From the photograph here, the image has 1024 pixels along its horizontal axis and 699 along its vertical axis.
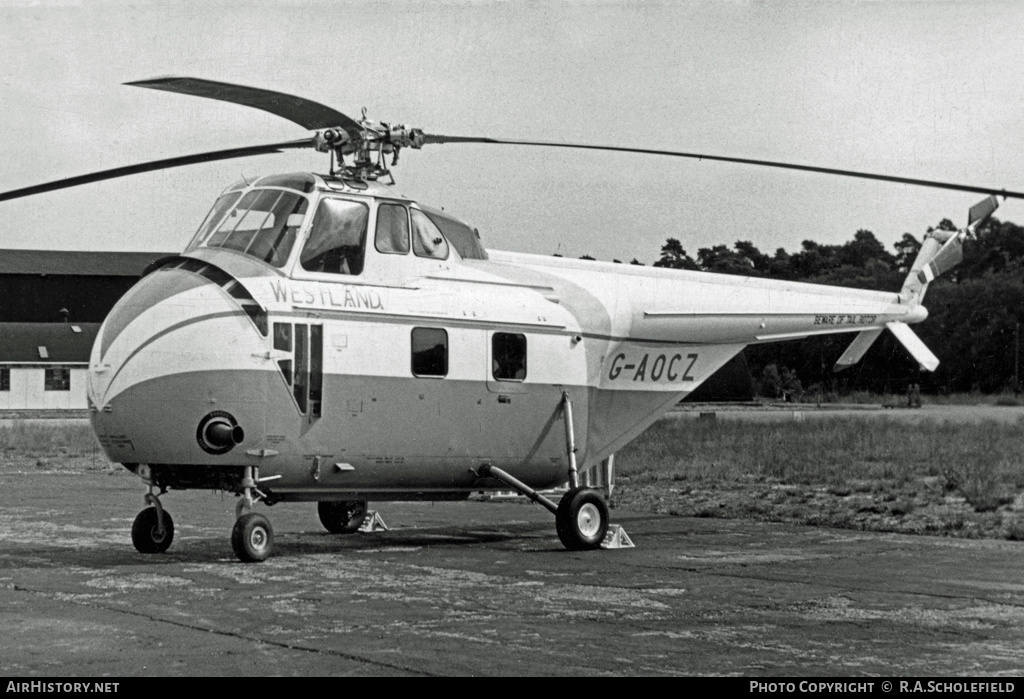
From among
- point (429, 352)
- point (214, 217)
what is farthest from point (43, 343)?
point (429, 352)

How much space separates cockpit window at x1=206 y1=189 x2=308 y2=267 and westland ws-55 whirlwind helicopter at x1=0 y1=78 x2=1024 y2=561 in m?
0.02

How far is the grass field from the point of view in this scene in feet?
57.6

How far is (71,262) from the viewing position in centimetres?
8675

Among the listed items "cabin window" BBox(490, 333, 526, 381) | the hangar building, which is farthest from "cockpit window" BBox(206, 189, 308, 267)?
the hangar building

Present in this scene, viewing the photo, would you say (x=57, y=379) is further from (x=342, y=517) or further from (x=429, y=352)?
(x=429, y=352)

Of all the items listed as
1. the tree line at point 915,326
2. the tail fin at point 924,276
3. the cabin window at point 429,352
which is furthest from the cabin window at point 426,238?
the tree line at point 915,326

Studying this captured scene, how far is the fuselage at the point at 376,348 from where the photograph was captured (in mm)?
11969

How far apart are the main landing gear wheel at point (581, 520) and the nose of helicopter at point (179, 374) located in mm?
3748

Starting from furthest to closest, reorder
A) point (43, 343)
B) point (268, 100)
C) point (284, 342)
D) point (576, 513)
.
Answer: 1. point (43, 343)
2. point (576, 513)
3. point (284, 342)
4. point (268, 100)

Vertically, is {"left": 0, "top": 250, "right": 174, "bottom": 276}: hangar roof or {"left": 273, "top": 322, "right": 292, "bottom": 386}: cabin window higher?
{"left": 0, "top": 250, "right": 174, "bottom": 276}: hangar roof

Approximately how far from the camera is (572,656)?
7.62m

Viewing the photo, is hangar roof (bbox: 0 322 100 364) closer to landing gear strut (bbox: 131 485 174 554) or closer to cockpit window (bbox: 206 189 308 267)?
landing gear strut (bbox: 131 485 174 554)

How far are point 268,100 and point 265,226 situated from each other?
170 centimetres

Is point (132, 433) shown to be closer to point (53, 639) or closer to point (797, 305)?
point (53, 639)
